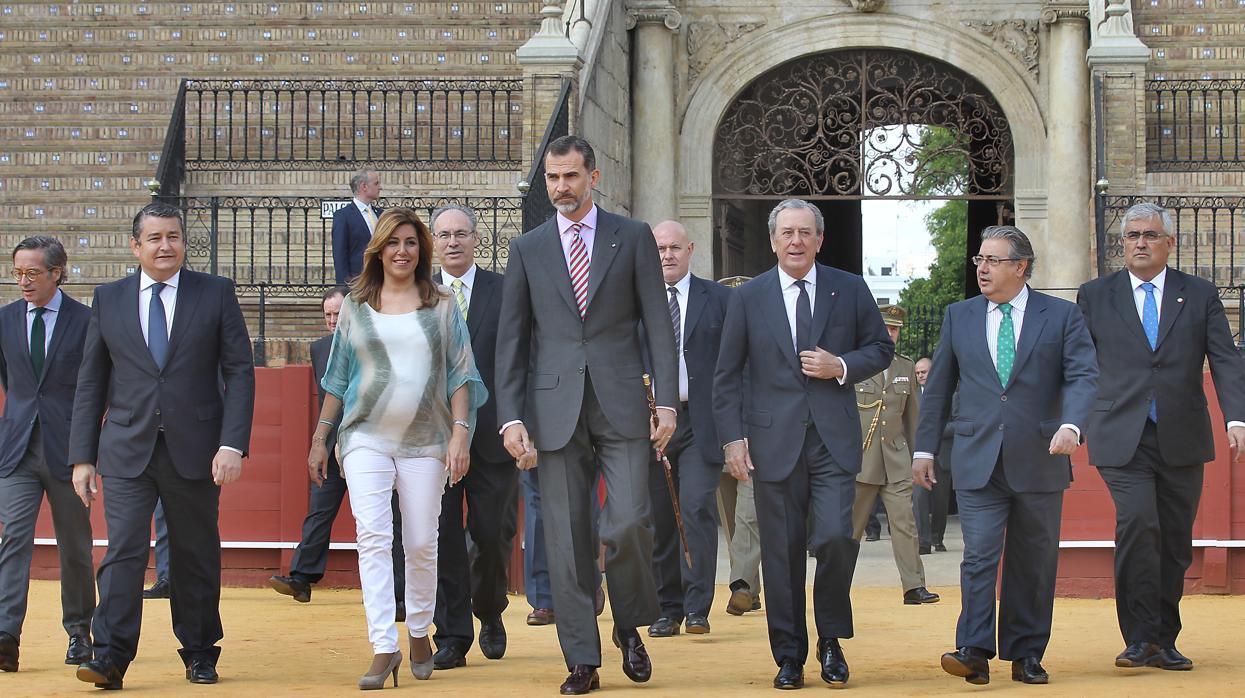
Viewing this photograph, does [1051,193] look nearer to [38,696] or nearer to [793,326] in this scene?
[793,326]

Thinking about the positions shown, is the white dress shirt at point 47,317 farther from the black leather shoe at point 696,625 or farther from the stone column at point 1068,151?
the stone column at point 1068,151

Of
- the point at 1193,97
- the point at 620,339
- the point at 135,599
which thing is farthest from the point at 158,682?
the point at 1193,97

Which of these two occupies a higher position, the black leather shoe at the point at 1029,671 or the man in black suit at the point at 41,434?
the man in black suit at the point at 41,434

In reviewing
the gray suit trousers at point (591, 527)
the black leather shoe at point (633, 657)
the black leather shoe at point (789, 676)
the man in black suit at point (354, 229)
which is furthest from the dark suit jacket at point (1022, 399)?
the man in black suit at point (354, 229)

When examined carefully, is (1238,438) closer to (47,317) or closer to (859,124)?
(47,317)

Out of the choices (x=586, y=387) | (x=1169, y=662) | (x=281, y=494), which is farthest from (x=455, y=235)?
(x=281, y=494)

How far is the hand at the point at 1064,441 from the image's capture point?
754 cm

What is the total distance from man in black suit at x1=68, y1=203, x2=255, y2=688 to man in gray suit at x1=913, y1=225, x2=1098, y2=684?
301cm

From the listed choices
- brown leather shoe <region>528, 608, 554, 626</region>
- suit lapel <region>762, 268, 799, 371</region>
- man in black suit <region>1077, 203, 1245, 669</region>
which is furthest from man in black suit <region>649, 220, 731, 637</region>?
man in black suit <region>1077, 203, 1245, 669</region>

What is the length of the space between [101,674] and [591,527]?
2.05m

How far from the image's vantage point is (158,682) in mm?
7879

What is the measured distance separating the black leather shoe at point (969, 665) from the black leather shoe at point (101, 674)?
3.36m

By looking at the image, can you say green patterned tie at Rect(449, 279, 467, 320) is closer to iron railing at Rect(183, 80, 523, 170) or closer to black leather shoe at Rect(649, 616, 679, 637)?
black leather shoe at Rect(649, 616, 679, 637)

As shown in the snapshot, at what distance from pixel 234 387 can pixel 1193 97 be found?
12.4 metres
